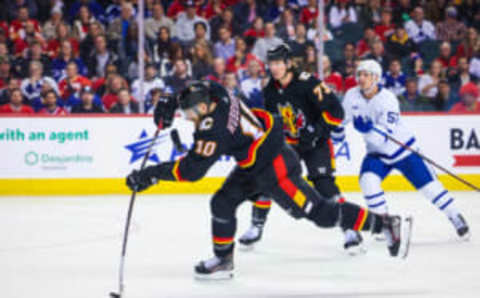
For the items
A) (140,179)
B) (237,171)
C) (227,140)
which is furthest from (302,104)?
(140,179)

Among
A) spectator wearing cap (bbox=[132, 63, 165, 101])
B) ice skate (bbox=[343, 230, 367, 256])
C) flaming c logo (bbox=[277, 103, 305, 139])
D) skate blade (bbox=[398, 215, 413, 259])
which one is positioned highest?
flaming c logo (bbox=[277, 103, 305, 139])

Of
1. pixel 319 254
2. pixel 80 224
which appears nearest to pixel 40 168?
pixel 80 224

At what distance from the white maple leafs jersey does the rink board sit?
2.90 metres

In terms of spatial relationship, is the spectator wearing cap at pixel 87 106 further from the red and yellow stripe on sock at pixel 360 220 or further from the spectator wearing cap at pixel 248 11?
the red and yellow stripe on sock at pixel 360 220

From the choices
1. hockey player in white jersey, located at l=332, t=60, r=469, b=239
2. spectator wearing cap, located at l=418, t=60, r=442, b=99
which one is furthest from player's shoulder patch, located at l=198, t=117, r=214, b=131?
spectator wearing cap, located at l=418, t=60, r=442, b=99

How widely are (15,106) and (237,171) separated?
4.76 meters

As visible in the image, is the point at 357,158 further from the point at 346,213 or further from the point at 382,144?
the point at 346,213

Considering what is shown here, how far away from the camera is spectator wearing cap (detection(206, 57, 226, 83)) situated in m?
8.87

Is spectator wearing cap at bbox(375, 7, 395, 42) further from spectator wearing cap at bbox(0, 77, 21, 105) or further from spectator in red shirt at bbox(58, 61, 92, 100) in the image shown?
spectator wearing cap at bbox(0, 77, 21, 105)

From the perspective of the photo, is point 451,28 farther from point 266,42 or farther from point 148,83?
point 148,83

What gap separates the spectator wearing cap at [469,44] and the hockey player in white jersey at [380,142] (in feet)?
14.3

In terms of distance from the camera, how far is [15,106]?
27.5ft

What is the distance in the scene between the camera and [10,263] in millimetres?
4793

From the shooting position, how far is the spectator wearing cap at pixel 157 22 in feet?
30.6
